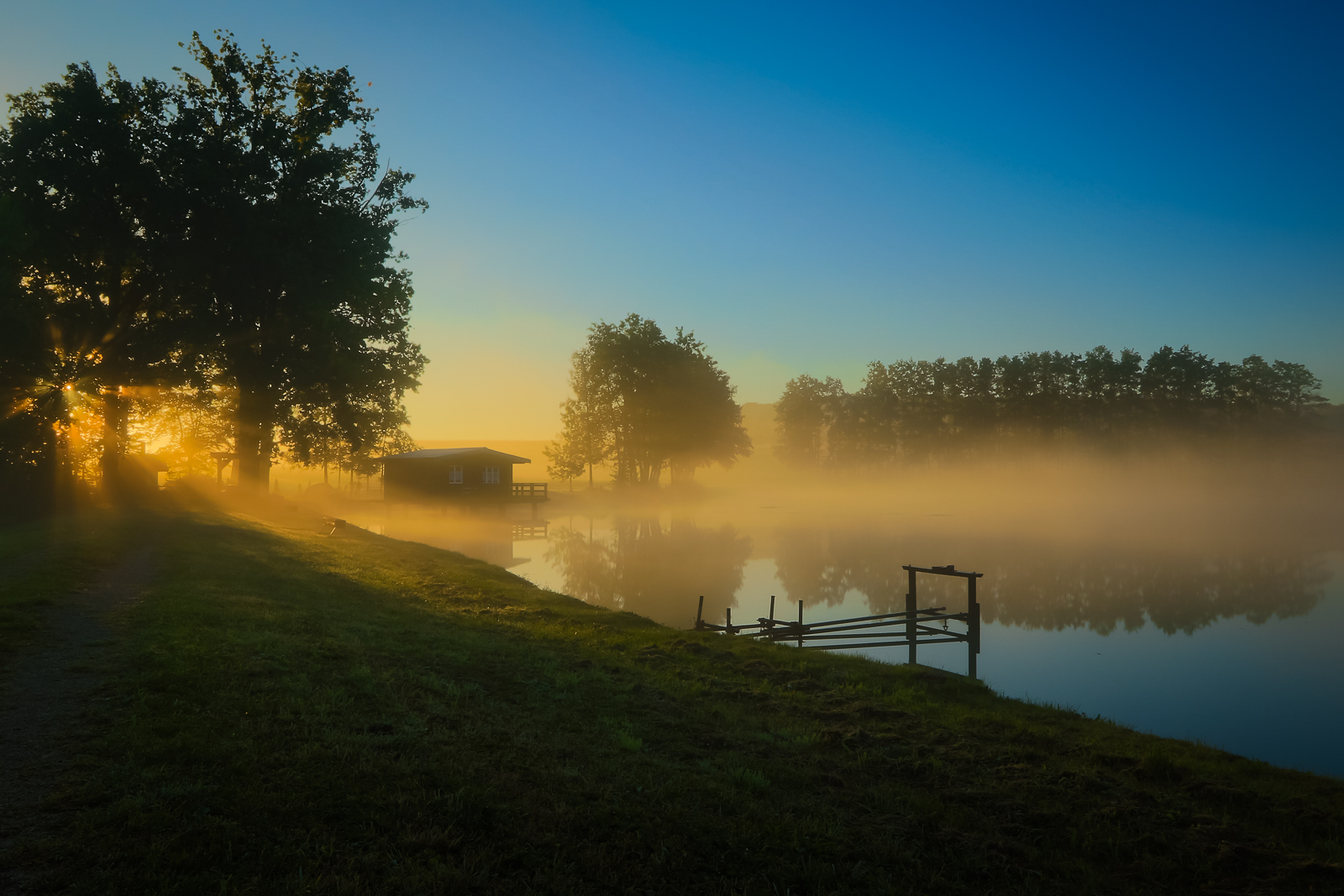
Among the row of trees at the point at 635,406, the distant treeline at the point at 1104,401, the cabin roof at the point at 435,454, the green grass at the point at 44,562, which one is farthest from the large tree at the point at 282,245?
the distant treeline at the point at 1104,401

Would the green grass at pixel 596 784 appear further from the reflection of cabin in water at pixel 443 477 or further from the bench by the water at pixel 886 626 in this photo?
the reflection of cabin in water at pixel 443 477

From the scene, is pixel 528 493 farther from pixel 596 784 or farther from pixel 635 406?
pixel 596 784

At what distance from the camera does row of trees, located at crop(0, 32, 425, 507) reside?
105 ft

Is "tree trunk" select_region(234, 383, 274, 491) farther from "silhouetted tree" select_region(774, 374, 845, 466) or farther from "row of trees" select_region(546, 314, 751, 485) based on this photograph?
"silhouetted tree" select_region(774, 374, 845, 466)

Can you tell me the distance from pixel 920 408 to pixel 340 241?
8508cm

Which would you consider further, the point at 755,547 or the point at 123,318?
the point at 755,547

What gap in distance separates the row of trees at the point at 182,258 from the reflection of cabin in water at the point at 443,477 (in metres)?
23.6

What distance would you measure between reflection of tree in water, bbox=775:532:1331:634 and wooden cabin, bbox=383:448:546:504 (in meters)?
A: 28.8

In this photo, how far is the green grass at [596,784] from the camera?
5.44 m

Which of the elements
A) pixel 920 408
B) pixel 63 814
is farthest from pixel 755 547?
pixel 920 408

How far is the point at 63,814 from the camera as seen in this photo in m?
5.36

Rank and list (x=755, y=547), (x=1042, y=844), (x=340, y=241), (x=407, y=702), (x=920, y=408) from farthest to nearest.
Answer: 1. (x=920, y=408)
2. (x=755, y=547)
3. (x=340, y=241)
4. (x=407, y=702)
5. (x=1042, y=844)

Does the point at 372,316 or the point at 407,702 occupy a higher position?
the point at 372,316

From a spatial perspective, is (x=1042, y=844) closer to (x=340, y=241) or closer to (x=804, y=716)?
(x=804, y=716)
